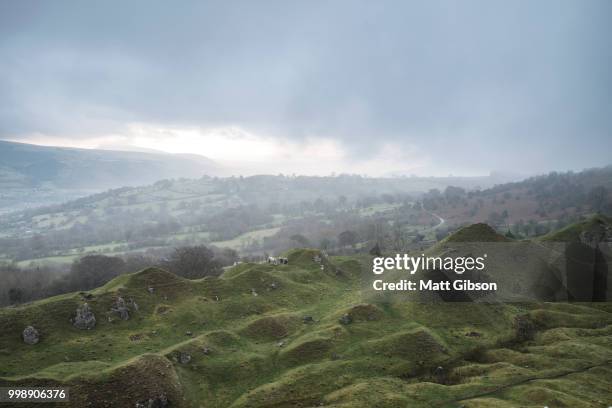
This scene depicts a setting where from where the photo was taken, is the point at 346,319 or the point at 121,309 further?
the point at 346,319

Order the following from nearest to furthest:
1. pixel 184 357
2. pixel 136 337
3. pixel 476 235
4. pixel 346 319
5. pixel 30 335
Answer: pixel 184 357 → pixel 30 335 → pixel 136 337 → pixel 346 319 → pixel 476 235

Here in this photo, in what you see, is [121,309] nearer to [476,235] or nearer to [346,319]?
[346,319]

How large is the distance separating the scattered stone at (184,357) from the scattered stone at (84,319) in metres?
16.0

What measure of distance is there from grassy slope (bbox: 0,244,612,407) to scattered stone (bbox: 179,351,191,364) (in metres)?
0.60

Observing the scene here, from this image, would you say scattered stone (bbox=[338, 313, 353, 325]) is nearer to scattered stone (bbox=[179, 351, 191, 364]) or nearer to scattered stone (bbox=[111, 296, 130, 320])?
scattered stone (bbox=[179, 351, 191, 364])

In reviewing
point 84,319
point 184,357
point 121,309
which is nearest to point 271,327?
point 184,357

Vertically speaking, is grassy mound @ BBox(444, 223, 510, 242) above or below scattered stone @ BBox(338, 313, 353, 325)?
above

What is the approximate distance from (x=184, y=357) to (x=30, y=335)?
20201mm

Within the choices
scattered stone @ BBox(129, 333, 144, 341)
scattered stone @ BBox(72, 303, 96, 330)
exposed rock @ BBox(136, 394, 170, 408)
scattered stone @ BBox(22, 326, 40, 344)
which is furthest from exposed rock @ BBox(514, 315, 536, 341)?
scattered stone @ BBox(22, 326, 40, 344)

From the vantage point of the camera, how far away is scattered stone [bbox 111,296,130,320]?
55.9 metres

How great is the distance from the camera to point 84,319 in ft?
171

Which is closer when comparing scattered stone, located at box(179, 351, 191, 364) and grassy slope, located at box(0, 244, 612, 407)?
grassy slope, located at box(0, 244, 612, 407)

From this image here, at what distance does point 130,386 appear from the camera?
1524 inches

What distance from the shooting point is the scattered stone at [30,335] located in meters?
46.5
